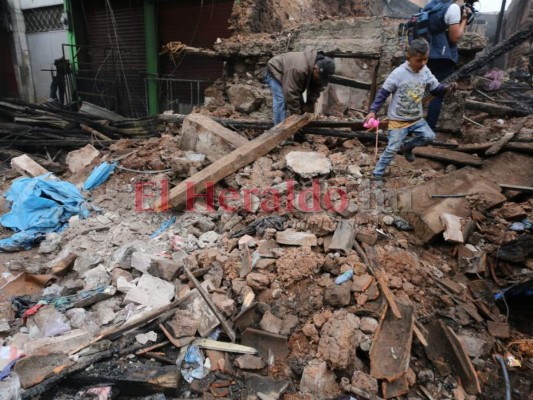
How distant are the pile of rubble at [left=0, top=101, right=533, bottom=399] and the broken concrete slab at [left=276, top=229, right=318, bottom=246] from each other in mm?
19

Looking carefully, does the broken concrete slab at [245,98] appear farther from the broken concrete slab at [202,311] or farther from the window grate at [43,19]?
the window grate at [43,19]

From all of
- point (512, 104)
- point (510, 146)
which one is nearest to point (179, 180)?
point (510, 146)

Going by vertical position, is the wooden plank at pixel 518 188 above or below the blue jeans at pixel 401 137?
below

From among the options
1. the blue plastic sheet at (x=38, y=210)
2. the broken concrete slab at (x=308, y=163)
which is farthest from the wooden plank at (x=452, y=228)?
the blue plastic sheet at (x=38, y=210)

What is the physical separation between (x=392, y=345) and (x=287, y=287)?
2.92 feet

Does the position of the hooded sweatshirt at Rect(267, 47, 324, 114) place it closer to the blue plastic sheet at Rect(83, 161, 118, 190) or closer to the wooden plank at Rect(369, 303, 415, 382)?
the blue plastic sheet at Rect(83, 161, 118, 190)

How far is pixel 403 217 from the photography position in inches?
148

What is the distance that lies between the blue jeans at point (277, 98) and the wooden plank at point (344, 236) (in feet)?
8.15

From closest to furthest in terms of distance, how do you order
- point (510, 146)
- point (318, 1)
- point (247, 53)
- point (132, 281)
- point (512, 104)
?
point (132, 281) → point (510, 146) → point (247, 53) → point (512, 104) → point (318, 1)

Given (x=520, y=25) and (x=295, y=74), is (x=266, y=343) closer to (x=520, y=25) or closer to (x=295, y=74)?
(x=295, y=74)

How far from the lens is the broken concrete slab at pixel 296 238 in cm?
323

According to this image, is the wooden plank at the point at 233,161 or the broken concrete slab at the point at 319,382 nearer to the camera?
the broken concrete slab at the point at 319,382

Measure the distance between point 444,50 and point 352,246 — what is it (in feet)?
10.6

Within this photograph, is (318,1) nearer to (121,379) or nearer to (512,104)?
(512,104)
